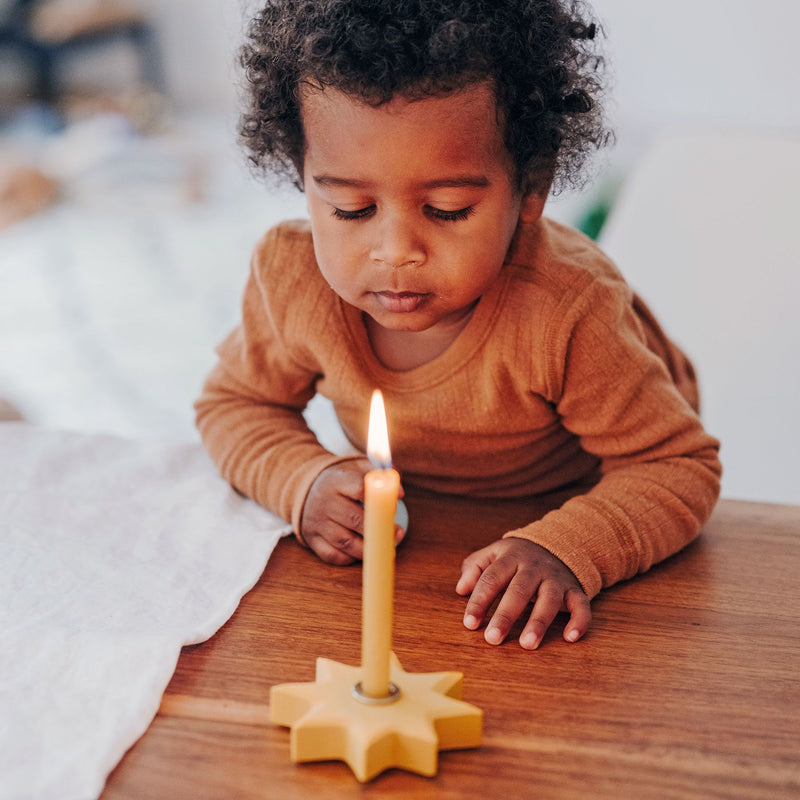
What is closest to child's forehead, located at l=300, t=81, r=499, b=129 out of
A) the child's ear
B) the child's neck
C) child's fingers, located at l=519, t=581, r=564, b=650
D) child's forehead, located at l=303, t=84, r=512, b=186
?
child's forehead, located at l=303, t=84, r=512, b=186

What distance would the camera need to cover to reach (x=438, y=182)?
2.41 feet

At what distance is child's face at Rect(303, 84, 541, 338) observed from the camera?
72cm

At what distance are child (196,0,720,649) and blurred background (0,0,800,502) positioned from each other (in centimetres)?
18

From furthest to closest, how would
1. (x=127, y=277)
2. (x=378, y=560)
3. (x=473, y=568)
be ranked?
(x=127, y=277)
(x=473, y=568)
(x=378, y=560)

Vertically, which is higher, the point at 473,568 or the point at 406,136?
the point at 406,136

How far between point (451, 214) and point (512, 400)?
0.22m

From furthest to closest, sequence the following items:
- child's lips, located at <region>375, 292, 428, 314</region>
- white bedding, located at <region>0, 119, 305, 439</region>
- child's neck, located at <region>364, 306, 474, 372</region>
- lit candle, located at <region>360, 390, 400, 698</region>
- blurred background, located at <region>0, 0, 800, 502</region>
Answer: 1. white bedding, located at <region>0, 119, 305, 439</region>
2. blurred background, located at <region>0, 0, 800, 502</region>
3. child's neck, located at <region>364, 306, 474, 372</region>
4. child's lips, located at <region>375, 292, 428, 314</region>
5. lit candle, located at <region>360, 390, 400, 698</region>

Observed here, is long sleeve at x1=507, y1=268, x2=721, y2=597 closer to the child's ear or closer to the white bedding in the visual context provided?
the child's ear

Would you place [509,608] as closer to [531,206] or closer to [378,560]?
[378,560]

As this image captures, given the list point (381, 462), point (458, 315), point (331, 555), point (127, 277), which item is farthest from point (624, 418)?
point (127, 277)

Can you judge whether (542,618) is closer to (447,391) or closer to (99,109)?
(447,391)

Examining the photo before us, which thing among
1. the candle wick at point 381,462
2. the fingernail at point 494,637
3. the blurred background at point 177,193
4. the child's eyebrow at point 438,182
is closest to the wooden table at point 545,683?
the fingernail at point 494,637

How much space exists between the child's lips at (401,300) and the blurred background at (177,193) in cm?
29

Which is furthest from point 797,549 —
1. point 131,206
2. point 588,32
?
point 131,206
